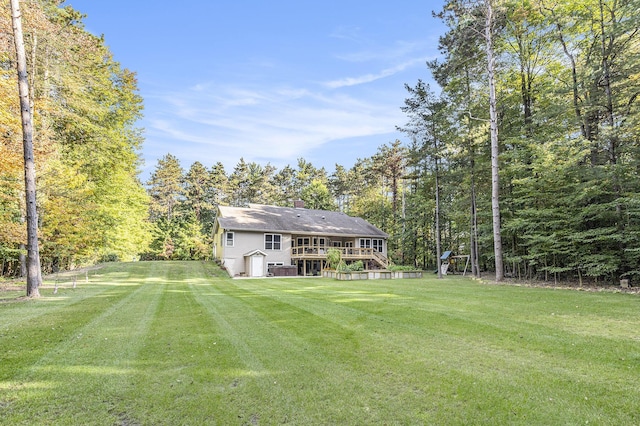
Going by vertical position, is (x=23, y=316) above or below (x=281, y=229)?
below

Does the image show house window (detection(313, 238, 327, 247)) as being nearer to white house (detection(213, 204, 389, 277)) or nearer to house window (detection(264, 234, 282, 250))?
white house (detection(213, 204, 389, 277))

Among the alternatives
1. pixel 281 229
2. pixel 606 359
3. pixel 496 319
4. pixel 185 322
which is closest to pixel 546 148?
pixel 496 319

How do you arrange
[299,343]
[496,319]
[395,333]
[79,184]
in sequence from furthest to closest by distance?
[79,184] → [496,319] → [395,333] → [299,343]

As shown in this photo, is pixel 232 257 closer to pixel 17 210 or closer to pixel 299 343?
pixel 17 210

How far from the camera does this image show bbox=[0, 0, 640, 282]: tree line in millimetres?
11773

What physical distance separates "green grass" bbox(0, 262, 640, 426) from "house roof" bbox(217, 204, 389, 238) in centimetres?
1688

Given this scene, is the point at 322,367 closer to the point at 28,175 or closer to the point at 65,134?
the point at 28,175

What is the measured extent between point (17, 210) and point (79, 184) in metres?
2.53

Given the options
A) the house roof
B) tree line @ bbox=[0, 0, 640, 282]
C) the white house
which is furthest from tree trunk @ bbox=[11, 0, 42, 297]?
the house roof

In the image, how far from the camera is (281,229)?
24.6m

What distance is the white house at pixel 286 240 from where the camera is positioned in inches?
904

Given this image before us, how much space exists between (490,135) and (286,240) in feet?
51.6

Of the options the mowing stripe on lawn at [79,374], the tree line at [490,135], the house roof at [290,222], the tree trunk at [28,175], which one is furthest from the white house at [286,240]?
the mowing stripe on lawn at [79,374]

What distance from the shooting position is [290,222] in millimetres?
26078
